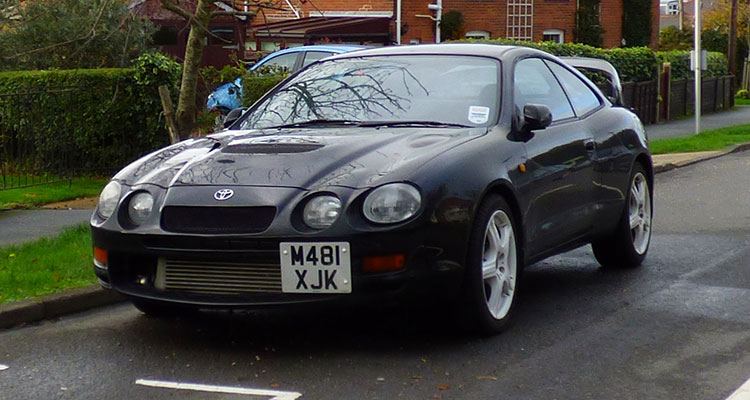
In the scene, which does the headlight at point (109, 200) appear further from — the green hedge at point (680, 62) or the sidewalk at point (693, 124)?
the green hedge at point (680, 62)

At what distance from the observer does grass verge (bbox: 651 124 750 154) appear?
1967cm

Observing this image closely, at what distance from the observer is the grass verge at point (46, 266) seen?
7.22 meters

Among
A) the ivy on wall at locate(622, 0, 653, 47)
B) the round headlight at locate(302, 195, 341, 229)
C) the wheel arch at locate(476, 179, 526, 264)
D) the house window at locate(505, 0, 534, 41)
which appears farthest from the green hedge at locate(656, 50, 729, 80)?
the round headlight at locate(302, 195, 341, 229)

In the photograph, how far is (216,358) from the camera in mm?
5766

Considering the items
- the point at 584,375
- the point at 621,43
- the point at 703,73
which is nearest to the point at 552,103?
the point at 584,375

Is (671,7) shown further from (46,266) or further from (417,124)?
(417,124)

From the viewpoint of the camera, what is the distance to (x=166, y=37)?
94.1 ft

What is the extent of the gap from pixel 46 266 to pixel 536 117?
11.4ft

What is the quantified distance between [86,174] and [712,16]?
50246 mm

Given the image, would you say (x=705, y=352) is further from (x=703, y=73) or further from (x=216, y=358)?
(x=703, y=73)

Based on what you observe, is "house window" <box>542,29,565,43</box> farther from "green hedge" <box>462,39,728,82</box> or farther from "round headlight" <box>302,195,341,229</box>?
"round headlight" <box>302,195,341,229</box>

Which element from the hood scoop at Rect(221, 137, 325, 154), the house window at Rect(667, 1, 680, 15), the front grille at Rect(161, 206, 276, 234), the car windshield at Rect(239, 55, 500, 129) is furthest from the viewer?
the house window at Rect(667, 1, 680, 15)

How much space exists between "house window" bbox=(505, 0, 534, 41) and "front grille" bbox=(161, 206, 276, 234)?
3283cm

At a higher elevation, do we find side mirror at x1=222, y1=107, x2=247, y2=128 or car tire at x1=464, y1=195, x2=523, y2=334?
side mirror at x1=222, y1=107, x2=247, y2=128
